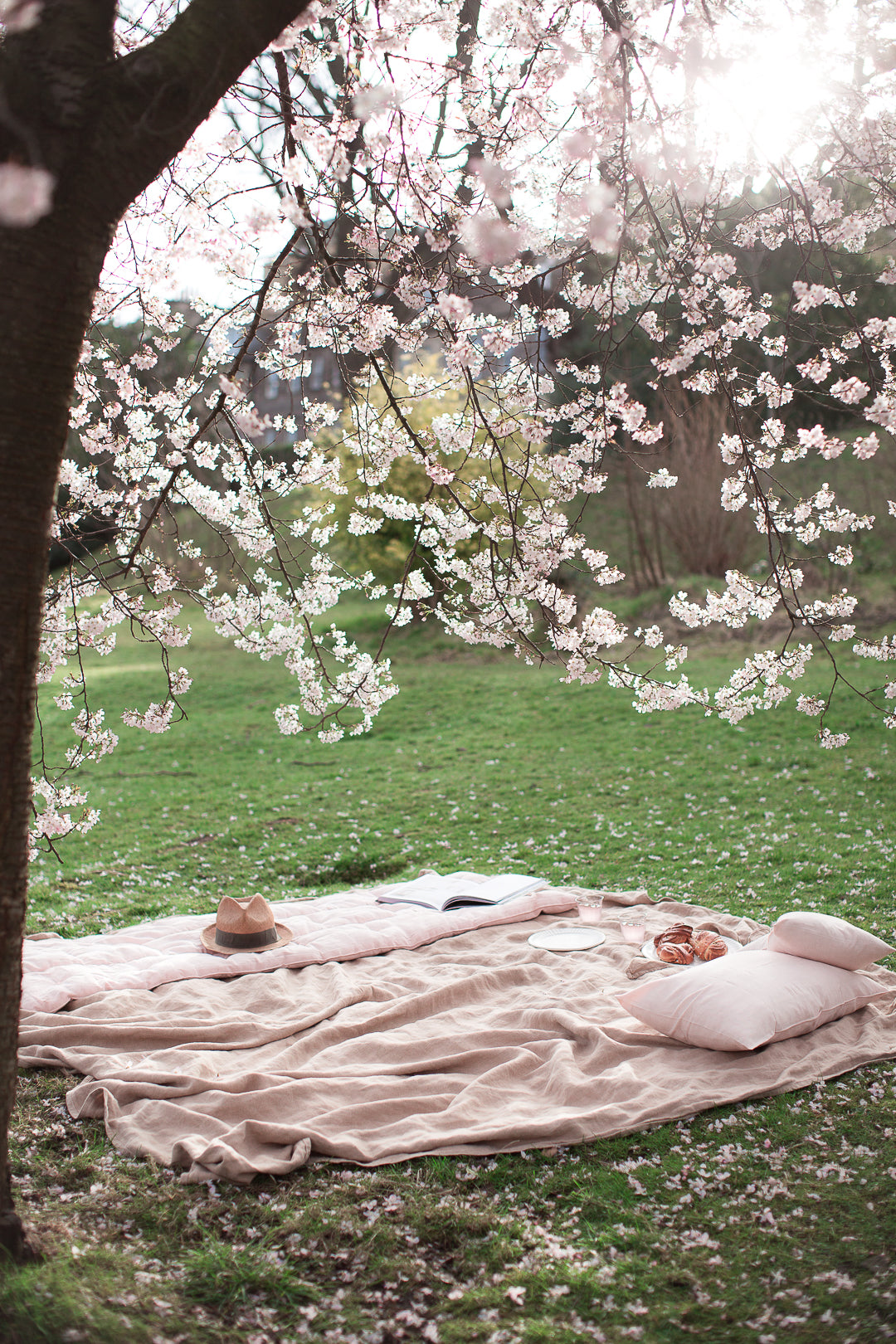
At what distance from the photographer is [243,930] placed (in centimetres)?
376

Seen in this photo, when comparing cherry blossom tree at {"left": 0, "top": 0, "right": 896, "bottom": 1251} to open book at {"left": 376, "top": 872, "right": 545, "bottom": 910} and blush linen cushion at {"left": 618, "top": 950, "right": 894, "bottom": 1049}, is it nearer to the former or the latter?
blush linen cushion at {"left": 618, "top": 950, "right": 894, "bottom": 1049}

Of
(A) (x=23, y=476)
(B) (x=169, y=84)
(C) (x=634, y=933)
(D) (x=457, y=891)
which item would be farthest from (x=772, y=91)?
(D) (x=457, y=891)

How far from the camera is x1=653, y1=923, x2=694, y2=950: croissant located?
364cm

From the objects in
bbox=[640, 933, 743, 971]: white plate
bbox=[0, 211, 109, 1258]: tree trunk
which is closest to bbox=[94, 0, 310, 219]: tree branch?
bbox=[0, 211, 109, 1258]: tree trunk

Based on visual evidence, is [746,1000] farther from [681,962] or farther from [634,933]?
[634,933]

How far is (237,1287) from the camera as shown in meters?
1.98

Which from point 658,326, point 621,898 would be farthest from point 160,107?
point 621,898

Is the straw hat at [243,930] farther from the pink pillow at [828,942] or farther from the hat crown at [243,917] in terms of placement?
the pink pillow at [828,942]

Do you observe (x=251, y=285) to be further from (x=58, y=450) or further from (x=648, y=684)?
(x=648, y=684)

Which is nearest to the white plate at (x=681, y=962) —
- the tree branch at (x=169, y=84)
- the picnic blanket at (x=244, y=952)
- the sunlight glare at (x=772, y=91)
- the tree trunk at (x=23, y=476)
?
the picnic blanket at (x=244, y=952)

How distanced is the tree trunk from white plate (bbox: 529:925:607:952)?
90.7 inches

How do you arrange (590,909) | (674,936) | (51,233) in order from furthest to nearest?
(590,909)
(674,936)
(51,233)

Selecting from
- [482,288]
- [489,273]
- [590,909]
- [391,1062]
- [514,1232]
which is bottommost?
[514,1232]

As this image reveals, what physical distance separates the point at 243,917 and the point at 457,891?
1.03 m
